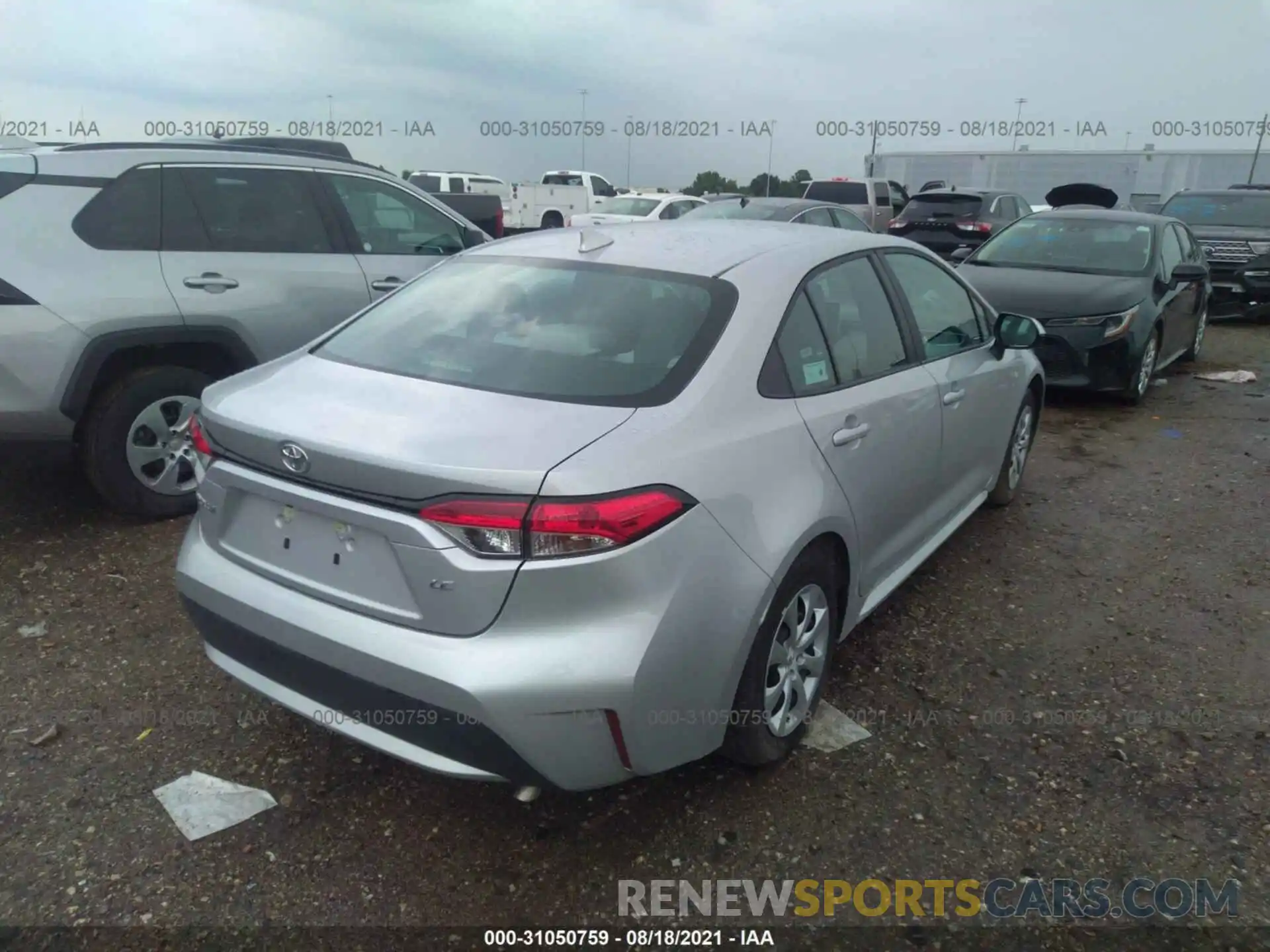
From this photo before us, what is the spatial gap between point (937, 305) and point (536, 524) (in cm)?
257

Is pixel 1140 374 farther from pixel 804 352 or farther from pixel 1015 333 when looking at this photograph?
pixel 804 352

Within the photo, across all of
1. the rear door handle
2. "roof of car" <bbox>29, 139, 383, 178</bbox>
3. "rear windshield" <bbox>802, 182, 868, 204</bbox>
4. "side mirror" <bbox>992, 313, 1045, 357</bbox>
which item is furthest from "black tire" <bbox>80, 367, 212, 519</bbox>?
"rear windshield" <bbox>802, 182, 868, 204</bbox>

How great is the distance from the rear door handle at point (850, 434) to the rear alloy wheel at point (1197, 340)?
8.08m

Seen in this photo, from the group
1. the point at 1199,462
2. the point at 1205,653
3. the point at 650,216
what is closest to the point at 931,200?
the point at 650,216

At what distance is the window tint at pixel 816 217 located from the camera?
11845mm

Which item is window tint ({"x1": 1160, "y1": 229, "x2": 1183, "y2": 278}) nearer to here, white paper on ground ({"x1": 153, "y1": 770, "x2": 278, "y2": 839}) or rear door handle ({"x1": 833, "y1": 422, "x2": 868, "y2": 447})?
rear door handle ({"x1": 833, "y1": 422, "x2": 868, "y2": 447})

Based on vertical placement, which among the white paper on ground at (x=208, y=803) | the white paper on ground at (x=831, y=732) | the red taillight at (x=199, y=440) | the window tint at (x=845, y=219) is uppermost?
the window tint at (x=845, y=219)

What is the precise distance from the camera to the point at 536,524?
2.06 m

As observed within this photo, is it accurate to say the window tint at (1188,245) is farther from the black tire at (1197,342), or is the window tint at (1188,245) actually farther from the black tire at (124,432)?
the black tire at (124,432)

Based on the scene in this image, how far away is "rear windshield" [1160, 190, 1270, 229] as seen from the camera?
12.3 metres

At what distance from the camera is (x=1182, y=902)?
7.97ft

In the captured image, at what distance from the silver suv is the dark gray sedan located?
682 cm

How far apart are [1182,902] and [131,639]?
3.58m

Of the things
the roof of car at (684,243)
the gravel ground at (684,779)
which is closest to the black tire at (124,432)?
the gravel ground at (684,779)
